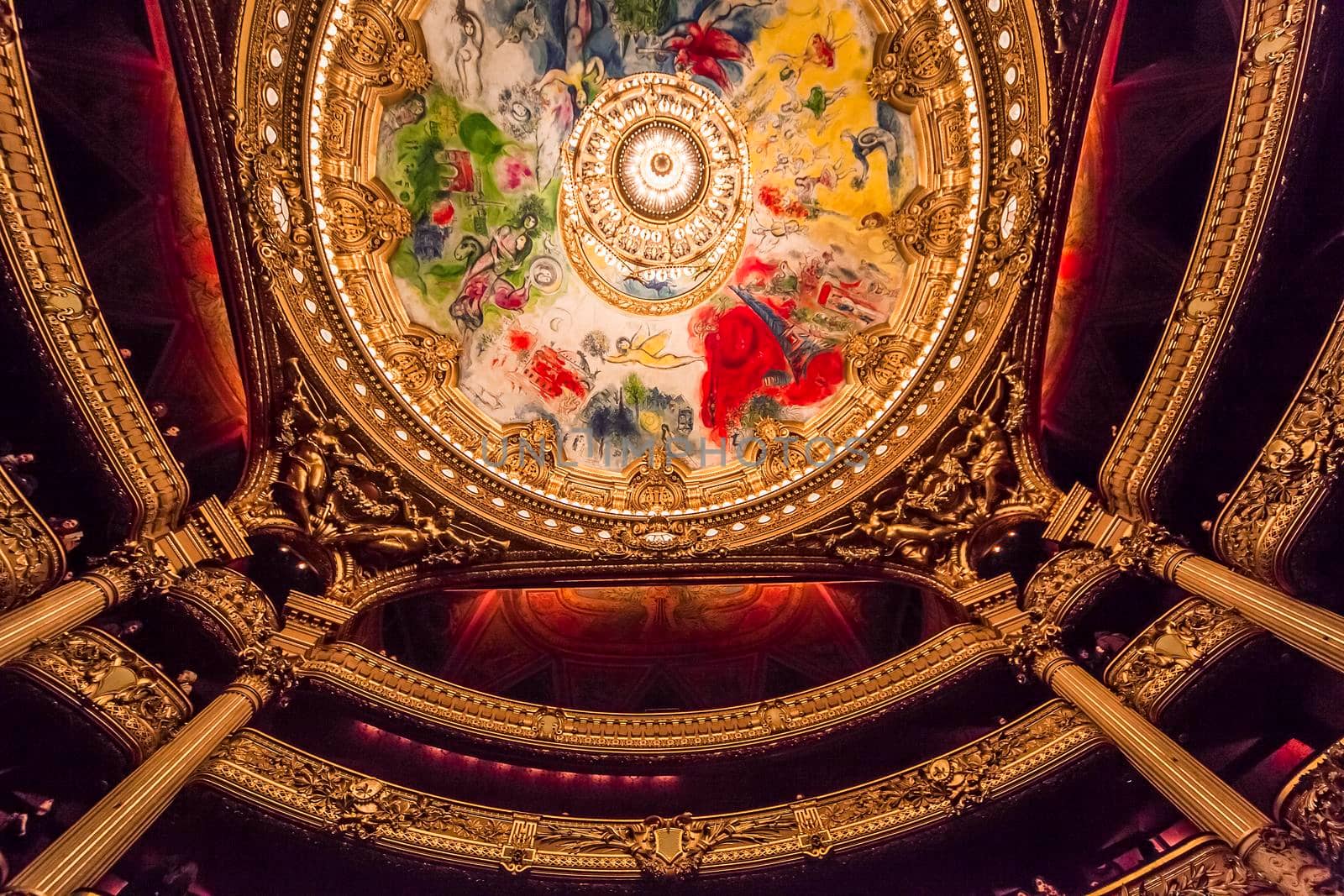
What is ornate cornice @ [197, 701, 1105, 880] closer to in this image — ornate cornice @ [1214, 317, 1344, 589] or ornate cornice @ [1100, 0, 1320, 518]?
ornate cornice @ [1214, 317, 1344, 589]

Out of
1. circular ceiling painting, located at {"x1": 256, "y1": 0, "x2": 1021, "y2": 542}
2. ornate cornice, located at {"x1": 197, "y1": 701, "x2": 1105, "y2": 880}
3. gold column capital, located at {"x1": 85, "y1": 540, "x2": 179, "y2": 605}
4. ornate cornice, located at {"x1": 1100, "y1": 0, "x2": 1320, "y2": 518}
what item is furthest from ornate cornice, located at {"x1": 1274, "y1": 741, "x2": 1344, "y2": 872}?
gold column capital, located at {"x1": 85, "y1": 540, "x2": 179, "y2": 605}

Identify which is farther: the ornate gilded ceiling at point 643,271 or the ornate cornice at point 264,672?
the ornate gilded ceiling at point 643,271

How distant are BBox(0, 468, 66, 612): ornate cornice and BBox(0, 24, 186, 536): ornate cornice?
33.6 inches

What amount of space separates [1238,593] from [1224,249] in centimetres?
342

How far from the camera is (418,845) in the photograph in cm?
814

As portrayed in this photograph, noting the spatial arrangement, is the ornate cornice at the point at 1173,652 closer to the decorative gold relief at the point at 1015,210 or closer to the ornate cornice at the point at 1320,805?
the ornate cornice at the point at 1320,805

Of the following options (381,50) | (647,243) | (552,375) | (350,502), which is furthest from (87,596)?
(647,243)

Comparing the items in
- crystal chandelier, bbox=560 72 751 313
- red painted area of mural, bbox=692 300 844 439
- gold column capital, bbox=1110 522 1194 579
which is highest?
crystal chandelier, bbox=560 72 751 313

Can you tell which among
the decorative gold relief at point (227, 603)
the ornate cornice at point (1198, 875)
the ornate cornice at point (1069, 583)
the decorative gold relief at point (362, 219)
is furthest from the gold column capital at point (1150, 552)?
the decorative gold relief at point (362, 219)

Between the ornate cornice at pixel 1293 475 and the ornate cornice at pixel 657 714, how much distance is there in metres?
3.19

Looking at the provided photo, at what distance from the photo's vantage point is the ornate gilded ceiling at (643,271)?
9477 mm

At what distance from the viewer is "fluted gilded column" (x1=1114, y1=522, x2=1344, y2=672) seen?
575 centimetres

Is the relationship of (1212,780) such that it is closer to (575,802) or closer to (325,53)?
(575,802)

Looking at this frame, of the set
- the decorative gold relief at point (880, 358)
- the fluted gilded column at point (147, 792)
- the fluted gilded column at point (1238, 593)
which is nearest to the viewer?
the fluted gilded column at point (147, 792)
